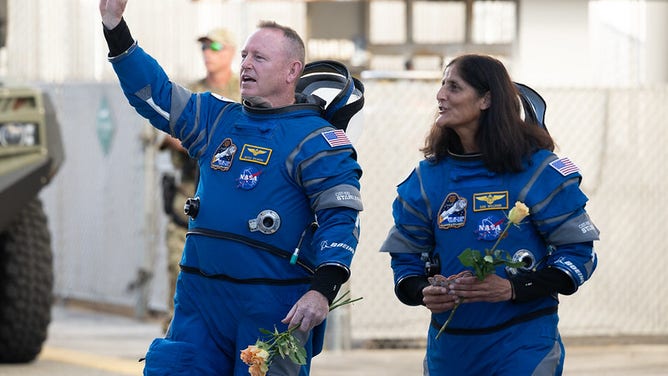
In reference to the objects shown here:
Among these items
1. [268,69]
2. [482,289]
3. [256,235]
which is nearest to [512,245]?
[482,289]

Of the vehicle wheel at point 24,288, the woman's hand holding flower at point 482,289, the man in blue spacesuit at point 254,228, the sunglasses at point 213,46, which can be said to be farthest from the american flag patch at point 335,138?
the vehicle wheel at point 24,288

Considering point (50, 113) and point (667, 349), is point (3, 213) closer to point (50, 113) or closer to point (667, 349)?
point (50, 113)

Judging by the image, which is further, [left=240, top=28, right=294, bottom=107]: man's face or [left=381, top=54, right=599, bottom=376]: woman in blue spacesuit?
[left=240, top=28, right=294, bottom=107]: man's face

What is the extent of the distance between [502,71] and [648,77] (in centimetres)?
1544

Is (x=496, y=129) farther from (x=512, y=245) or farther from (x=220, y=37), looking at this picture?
(x=220, y=37)

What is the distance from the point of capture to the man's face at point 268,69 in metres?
5.80

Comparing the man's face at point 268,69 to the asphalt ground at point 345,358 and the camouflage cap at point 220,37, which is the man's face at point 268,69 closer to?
the camouflage cap at point 220,37

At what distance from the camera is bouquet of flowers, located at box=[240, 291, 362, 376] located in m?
5.24

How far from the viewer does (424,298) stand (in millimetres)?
5441

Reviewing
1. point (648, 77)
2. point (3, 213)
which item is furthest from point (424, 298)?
point (648, 77)

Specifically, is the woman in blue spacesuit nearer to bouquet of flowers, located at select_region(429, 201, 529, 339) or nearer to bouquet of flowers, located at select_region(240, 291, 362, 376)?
bouquet of flowers, located at select_region(429, 201, 529, 339)

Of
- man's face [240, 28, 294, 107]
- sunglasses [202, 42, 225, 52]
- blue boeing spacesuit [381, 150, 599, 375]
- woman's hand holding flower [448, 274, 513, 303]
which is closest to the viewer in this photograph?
woman's hand holding flower [448, 274, 513, 303]

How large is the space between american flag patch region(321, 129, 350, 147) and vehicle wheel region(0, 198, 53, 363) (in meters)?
5.22

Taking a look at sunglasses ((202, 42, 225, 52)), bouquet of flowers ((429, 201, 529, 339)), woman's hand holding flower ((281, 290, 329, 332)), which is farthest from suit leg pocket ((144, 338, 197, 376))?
sunglasses ((202, 42, 225, 52))
